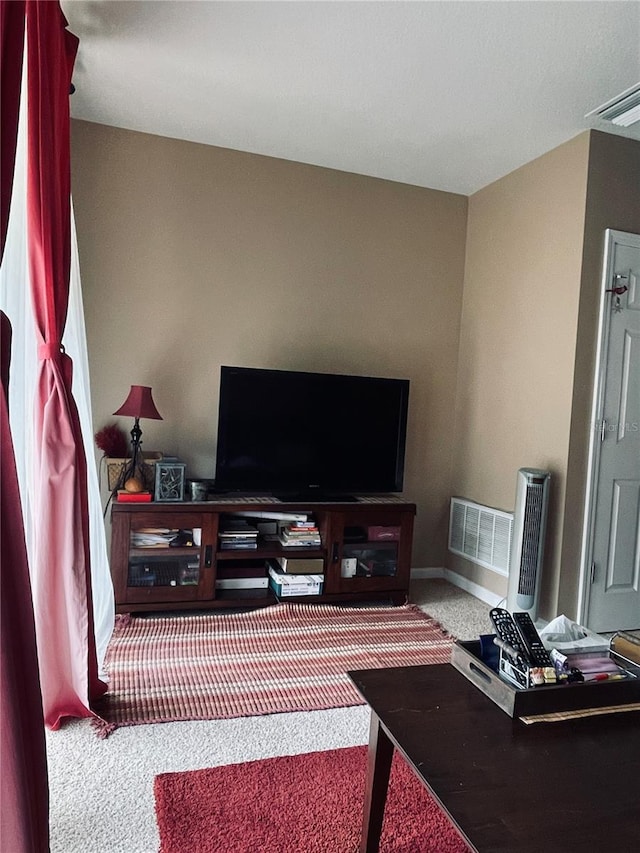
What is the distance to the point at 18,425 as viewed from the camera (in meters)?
1.96

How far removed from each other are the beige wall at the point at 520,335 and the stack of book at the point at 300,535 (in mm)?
1122

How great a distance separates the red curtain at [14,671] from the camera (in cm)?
112

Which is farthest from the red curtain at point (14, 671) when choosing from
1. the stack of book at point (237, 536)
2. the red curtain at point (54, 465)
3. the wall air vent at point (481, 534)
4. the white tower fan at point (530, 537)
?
the wall air vent at point (481, 534)

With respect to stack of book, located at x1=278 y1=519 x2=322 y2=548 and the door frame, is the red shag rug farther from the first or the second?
the door frame

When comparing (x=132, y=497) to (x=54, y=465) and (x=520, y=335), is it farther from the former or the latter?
(x=520, y=335)

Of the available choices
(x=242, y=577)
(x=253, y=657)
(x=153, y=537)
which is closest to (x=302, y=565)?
→ (x=242, y=577)

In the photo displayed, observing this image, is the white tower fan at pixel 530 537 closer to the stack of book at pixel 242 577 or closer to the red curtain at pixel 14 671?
the stack of book at pixel 242 577

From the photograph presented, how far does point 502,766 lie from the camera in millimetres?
1143

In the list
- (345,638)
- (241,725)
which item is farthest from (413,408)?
(241,725)

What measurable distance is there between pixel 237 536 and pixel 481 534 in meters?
1.52

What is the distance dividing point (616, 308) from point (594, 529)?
1.16m

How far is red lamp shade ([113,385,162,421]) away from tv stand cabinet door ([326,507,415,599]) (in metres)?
1.14

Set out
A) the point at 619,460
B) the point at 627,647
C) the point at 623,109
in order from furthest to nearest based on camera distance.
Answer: the point at 619,460 < the point at 623,109 < the point at 627,647

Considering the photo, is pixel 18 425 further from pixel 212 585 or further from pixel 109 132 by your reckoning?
pixel 109 132
